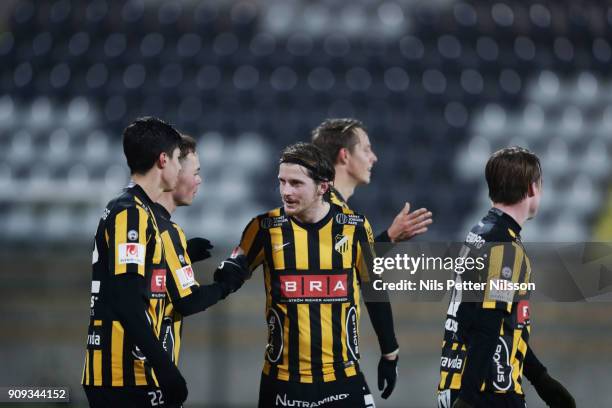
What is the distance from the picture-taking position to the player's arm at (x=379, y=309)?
10.4ft

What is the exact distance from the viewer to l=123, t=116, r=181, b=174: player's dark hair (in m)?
2.77

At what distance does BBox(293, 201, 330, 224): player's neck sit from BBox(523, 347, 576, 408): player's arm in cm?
96

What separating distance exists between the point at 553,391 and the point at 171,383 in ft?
4.95

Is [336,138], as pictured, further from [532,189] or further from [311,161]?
[532,189]

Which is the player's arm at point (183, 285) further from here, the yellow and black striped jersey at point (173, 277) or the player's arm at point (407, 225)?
the player's arm at point (407, 225)

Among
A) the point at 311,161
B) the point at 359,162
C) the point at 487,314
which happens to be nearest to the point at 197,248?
the point at 311,161

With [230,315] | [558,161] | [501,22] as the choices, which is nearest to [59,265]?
[230,315]

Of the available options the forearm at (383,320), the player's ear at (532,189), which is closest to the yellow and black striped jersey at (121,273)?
the forearm at (383,320)

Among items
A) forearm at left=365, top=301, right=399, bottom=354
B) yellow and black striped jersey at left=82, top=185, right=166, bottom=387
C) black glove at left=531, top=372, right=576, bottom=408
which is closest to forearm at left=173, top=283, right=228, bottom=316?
yellow and black striped jersey at left=82, top=185, right=166, bottom=387

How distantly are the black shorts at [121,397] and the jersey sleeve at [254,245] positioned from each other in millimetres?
643

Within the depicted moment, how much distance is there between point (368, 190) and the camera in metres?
8.55

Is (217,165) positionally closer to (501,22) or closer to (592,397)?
(501,22)

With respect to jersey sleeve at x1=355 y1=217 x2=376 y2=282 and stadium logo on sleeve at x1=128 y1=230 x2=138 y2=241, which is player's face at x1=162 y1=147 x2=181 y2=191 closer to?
stadium logo on sleeve at x1=128 y1=230 x2=138 y2=241

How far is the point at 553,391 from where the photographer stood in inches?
122
